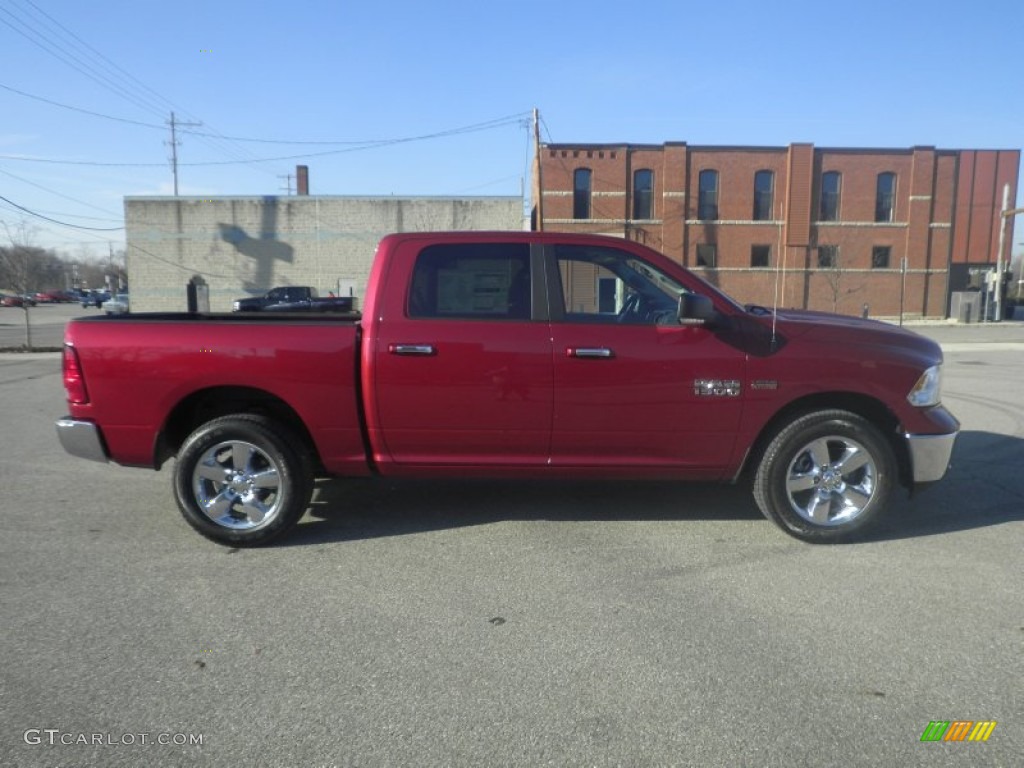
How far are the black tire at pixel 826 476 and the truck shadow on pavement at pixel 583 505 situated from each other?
0.95 ft

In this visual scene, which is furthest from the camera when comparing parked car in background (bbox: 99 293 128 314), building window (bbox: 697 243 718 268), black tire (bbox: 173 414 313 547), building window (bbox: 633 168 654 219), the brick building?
parked car in background (bbox: 99 293 128 314)

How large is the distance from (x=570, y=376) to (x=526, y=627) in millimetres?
1569

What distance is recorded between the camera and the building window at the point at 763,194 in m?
39.5

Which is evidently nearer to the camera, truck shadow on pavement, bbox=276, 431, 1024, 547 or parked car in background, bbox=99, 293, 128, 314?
truck shadow on pavement, bbox=276, 431, 1024, 547

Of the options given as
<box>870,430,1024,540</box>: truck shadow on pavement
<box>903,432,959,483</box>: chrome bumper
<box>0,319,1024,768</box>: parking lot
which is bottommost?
<box>0,319,1024,768</box>: parking lot

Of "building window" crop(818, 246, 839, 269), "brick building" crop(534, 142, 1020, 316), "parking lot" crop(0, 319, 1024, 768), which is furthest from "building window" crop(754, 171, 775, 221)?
"parking lot" crop(0, 319, 1024, 768)

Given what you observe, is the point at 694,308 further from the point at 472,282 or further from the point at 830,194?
the point at 830,194

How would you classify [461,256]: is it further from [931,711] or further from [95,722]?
[931,711]

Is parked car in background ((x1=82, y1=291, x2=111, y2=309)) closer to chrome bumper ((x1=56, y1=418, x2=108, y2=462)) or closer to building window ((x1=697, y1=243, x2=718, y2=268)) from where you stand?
building window ((x1=697, y1=243, x2=718, y2=268))

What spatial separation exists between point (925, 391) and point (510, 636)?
3.08 meters

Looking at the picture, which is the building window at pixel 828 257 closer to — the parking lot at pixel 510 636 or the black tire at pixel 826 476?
the parking lot at pixel 510 636

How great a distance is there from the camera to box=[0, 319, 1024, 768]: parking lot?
8.37ft

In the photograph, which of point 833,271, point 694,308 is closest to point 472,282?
point 694,308

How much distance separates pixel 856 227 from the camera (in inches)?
1570
